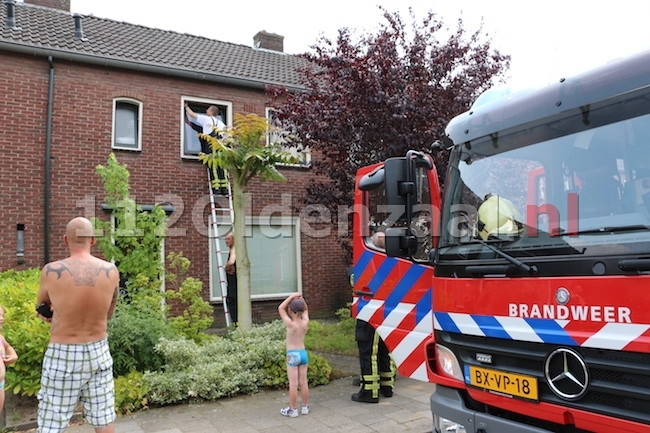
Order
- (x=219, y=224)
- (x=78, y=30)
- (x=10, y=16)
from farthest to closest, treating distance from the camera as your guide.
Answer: (x=78, y=30), (x=10, y=16), (x=219, y=224)

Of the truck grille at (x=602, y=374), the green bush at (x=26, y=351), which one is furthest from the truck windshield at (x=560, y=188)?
the green bush at (x=26, y=351)

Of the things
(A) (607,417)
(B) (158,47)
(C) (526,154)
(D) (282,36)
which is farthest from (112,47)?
(A) (607,417)

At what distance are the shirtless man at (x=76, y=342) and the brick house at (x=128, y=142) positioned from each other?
7207 millimetres

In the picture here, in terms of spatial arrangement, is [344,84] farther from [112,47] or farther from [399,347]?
[112,47]

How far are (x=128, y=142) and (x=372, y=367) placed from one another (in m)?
8.02

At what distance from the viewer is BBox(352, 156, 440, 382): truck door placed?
3.77m

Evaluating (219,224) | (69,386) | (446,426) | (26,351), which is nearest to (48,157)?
(219,224)

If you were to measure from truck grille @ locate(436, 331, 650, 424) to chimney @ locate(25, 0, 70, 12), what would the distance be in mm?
15616

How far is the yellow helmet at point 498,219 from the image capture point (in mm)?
3088

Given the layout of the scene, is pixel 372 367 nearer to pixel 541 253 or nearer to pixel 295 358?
pixel 295 358

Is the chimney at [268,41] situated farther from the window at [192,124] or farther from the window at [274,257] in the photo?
the window at [274,257]

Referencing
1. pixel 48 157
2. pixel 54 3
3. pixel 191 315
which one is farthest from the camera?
pixel 54 3

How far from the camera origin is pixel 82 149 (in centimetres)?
1073

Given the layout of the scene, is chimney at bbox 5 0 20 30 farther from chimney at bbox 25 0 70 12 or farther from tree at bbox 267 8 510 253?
tree at bbox 267 8 510 253
